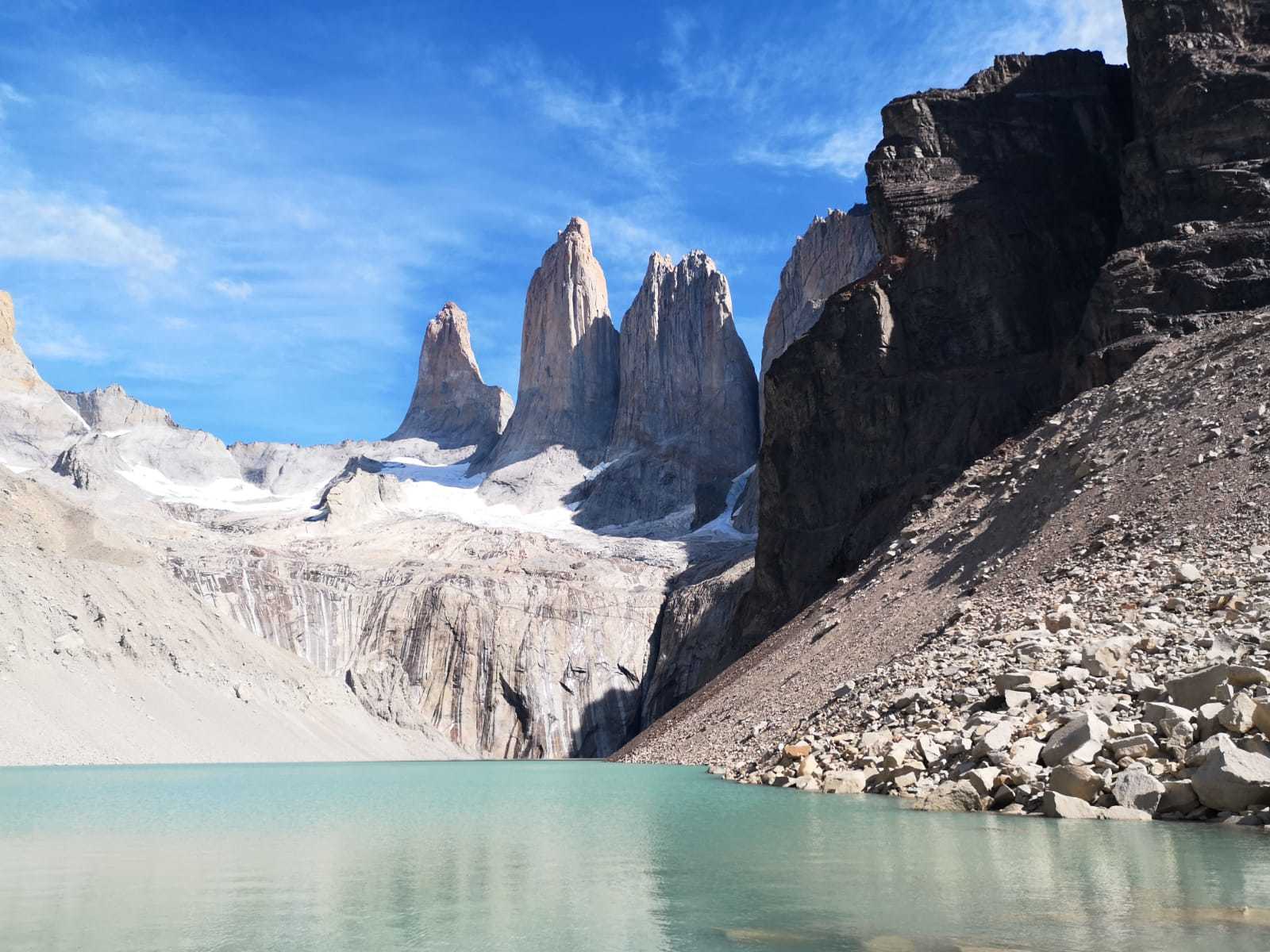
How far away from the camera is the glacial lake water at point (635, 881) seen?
7836 mm

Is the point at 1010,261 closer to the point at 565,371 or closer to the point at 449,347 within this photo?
the point at 565,371

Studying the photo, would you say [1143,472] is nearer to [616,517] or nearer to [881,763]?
[881,763]

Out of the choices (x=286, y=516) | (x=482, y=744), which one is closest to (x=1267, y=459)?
(x=482, y=744)

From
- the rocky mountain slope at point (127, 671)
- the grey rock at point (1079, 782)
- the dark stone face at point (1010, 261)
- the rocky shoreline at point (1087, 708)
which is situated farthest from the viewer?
the dark stone face at point (1010, 261)

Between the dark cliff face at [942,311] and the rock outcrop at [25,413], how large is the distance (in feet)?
324

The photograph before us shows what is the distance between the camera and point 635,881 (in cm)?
1038

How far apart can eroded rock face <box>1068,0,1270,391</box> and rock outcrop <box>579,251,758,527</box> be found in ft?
206

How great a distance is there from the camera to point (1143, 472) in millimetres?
28438

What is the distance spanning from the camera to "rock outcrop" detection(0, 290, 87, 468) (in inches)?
4924

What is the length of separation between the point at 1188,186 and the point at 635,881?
39.9 metres

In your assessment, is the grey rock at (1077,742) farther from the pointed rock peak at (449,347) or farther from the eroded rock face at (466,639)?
the pointed rock peak at (449,347)

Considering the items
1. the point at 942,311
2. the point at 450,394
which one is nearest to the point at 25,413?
the point at 450,394

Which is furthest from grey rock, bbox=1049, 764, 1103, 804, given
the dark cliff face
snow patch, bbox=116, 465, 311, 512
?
snow patch, bbox=116, 465, 311, 512

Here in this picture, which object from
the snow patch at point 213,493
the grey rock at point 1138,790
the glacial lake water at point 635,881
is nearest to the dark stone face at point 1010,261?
the grey rock at point 1138,790
